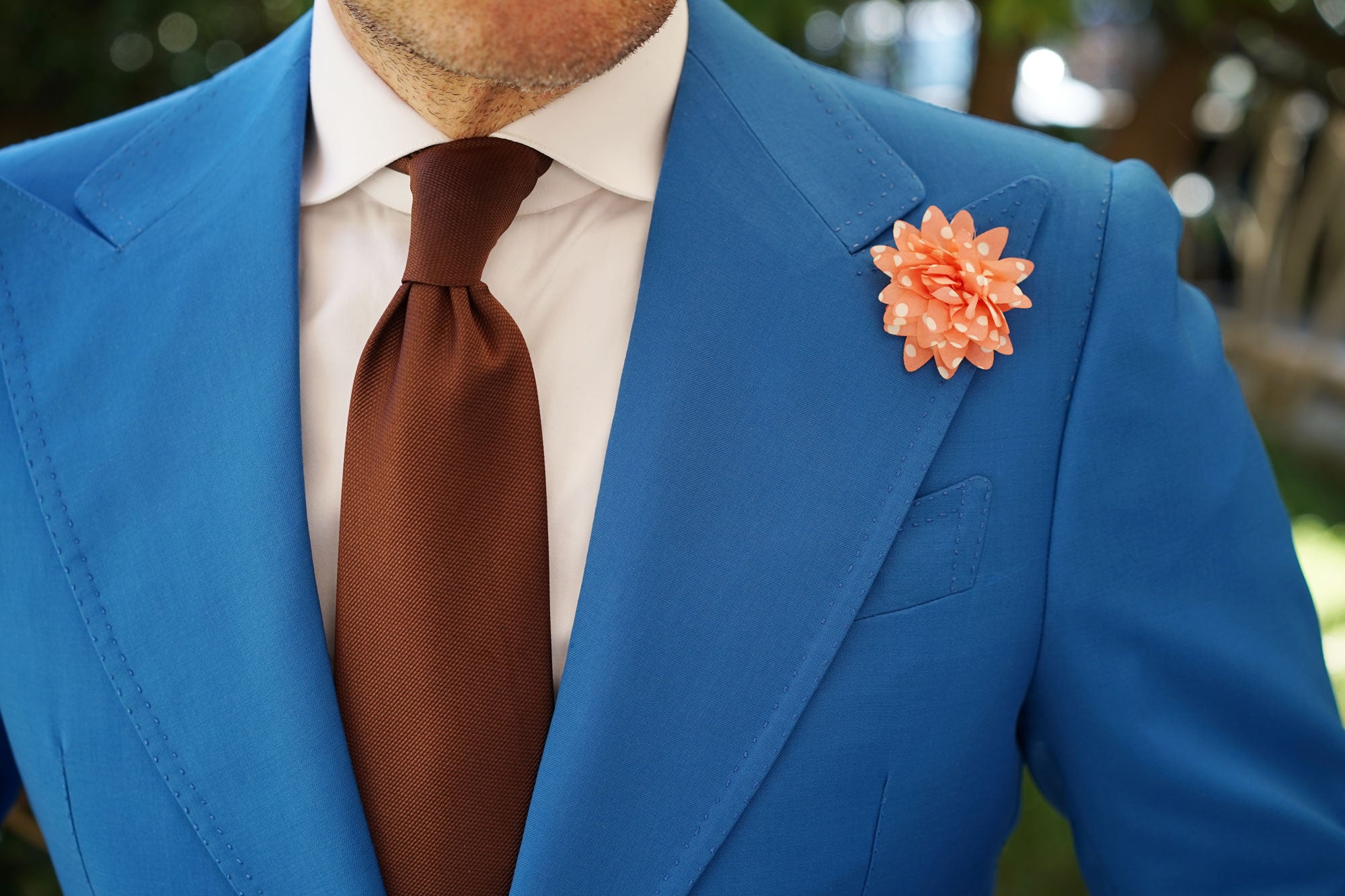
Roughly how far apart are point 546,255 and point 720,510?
316 mm

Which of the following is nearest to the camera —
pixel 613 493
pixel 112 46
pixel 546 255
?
pixel 613 493

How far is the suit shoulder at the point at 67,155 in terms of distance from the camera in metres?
1.23

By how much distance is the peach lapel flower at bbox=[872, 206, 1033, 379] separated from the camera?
1.07 meters

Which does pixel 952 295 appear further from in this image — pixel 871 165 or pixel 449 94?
pixel 449 94

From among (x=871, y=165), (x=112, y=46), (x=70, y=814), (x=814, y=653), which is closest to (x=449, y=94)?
(x=871, y=165)

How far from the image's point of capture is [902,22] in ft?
10.5

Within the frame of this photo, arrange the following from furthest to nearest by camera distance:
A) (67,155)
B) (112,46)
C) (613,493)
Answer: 1. (112,46)
2. (67,155)
3. (613,493)

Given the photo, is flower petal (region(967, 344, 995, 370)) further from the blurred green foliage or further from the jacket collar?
the blurred green foliage

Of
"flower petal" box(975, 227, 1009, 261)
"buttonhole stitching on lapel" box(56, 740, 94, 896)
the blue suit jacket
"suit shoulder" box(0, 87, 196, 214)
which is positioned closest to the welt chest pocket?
the blue suit jacket

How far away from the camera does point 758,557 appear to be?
104 cm

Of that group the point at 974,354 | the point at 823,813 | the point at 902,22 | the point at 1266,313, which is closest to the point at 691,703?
the point at 823,813

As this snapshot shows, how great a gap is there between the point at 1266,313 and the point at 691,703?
493 centimetres

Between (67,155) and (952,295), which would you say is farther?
(67,155)

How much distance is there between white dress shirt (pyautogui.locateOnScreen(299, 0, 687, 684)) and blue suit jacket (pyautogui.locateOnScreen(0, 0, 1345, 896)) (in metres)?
0.05
